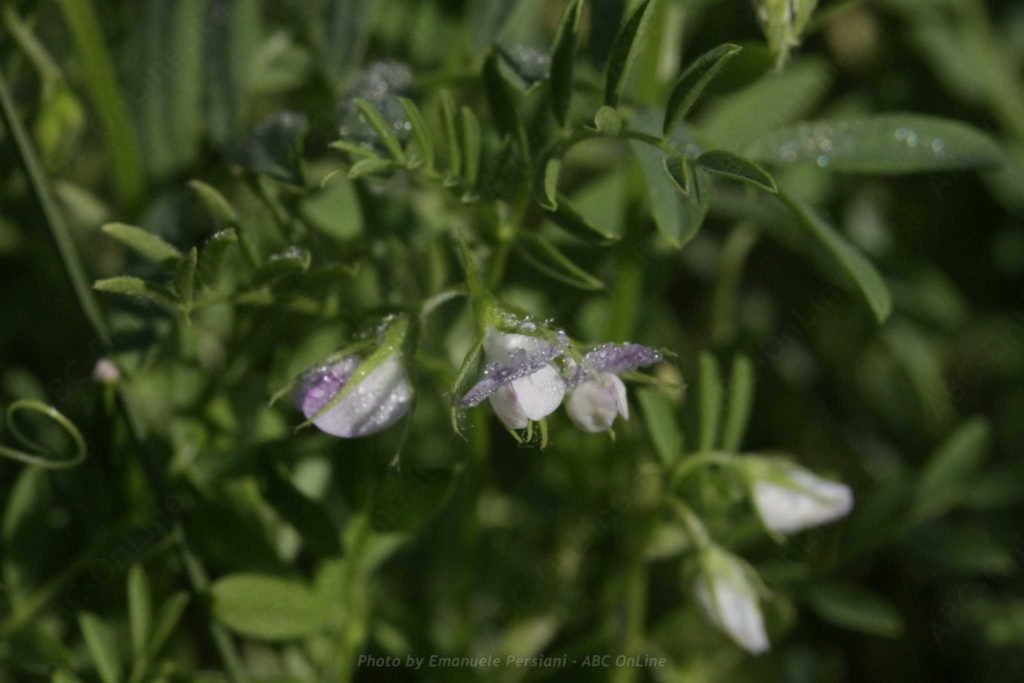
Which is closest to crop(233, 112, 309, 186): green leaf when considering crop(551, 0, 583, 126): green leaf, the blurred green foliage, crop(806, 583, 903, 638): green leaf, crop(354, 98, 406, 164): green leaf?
the blurred green foliage

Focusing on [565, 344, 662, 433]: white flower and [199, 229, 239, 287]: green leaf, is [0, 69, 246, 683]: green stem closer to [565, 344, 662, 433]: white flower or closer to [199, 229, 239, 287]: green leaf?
[199, 229, 239, 287]: green leaf

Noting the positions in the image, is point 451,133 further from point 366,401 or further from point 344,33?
point 344,33

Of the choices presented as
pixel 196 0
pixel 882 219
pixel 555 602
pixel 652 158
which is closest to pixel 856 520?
pixel 555 602

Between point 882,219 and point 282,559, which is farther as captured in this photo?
point 882,219

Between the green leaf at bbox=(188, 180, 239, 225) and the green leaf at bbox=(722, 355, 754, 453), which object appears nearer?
the green leaf at bbox=(188, 180, 239, 225)

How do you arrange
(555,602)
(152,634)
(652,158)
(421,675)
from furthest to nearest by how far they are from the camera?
1. (555,602)
2. (421,675)
3. (152,634)
4. (652,158)

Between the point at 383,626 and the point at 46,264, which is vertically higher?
the point at 46,264

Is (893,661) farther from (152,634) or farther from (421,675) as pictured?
(152,634)

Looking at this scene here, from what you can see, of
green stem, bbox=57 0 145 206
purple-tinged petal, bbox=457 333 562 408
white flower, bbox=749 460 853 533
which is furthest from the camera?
green stem, bbox=57 0 145 206
